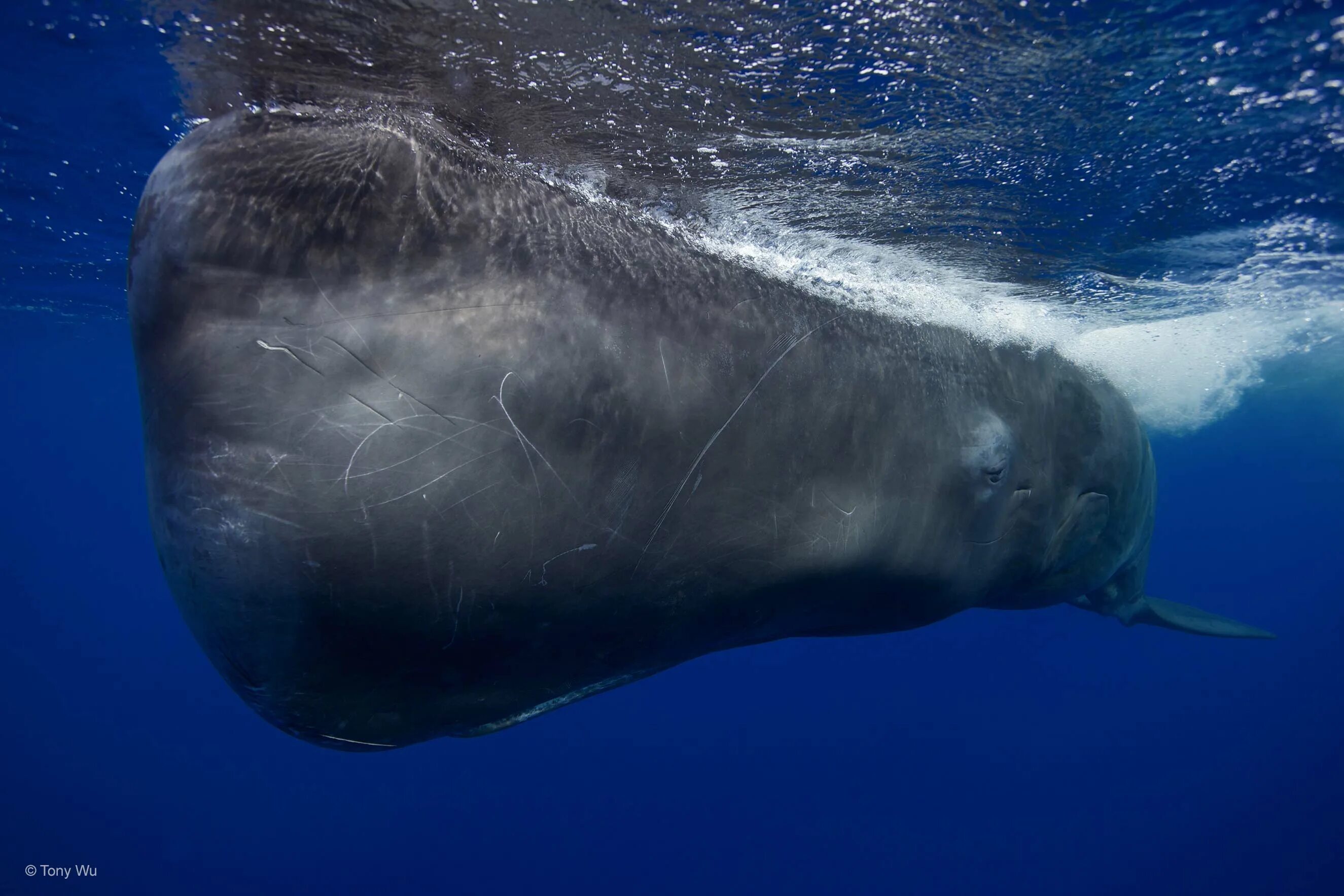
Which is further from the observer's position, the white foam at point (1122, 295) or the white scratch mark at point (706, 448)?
the white foam at point (1122, 295)

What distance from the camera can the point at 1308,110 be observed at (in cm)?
441

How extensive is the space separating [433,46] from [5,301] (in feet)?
81.8

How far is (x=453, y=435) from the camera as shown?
199cm

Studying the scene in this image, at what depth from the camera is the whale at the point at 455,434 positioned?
1852 mm

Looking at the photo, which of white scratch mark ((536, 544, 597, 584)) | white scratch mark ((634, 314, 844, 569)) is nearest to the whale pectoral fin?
white scratch mark ((634, 314, 844, 569))

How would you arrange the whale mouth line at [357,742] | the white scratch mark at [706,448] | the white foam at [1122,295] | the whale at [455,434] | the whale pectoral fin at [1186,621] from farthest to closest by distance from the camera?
the whale pectoral fin at [1186,621]
the white foam at [1122,295]
the white scratch mark at [706,448]
the whale mouth line at [357,742]
the whale at [455,434]

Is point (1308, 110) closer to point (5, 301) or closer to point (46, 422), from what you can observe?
point (5, 301)

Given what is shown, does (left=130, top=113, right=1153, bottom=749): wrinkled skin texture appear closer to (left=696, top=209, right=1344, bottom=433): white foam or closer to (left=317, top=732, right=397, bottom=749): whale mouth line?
(left=317, top=732, right=397, bottom=749): whale mouth line

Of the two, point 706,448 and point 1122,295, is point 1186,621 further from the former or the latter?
point 706,448

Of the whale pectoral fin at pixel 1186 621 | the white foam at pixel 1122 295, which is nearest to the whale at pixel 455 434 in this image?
the white foam at pixel 1122 295

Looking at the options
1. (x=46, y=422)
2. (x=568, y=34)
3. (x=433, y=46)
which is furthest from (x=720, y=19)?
(x=46, y=422)

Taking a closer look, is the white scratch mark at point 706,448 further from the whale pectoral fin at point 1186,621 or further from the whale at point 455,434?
the whale pectoral fin at point 1186,621

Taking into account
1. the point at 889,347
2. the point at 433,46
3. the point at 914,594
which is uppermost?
the point at 433,46

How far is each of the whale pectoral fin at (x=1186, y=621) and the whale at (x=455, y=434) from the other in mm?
6966
